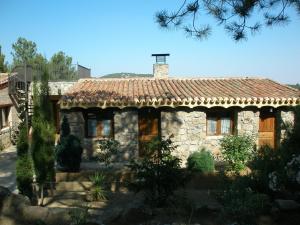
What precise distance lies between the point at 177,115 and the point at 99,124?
3319mm

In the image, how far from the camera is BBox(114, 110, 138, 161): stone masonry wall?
13469 mm

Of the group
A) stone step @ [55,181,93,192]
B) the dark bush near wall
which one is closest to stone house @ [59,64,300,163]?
the dark bush near wall

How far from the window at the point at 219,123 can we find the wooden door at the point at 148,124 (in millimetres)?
2195

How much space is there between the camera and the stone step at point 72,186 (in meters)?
9.99

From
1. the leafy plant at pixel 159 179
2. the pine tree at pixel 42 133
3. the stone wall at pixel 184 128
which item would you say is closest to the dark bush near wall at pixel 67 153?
the pine tree at pixel 42 133

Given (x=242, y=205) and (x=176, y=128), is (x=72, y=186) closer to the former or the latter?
(x=176, y=128)

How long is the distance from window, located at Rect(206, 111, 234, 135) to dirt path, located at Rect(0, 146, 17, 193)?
26.0 feet

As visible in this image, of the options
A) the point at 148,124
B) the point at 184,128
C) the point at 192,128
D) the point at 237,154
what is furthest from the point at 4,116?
the point at 237,154

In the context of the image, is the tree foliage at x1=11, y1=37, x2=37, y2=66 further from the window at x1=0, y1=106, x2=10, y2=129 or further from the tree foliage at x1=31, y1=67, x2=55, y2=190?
the tree foliage at x1=31, y1=67, x2=55, y2=190

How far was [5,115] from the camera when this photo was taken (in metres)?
19.7

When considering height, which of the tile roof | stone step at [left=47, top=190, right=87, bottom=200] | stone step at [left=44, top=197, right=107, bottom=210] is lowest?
stone step at [left=44, top=197, right=107, bottom=210]

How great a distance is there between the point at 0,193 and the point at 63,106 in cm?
723

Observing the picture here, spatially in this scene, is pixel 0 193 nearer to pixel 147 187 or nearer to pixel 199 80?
pixel 147 187

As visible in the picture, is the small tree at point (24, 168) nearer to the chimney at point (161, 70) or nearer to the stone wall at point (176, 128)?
the stone wall at point (176, 128)
